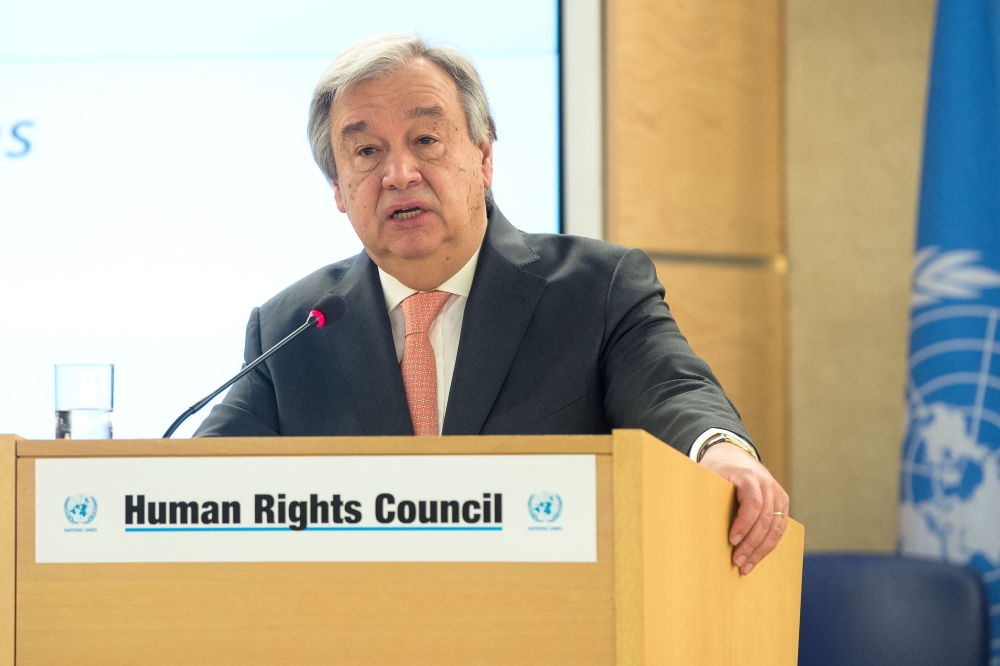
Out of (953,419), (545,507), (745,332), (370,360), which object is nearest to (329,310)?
(370,360)

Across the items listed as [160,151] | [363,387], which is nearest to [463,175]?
[363,387]

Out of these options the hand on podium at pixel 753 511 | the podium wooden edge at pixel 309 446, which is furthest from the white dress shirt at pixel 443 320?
the podium wooden edge at pixel 309 446

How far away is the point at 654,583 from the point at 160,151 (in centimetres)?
261

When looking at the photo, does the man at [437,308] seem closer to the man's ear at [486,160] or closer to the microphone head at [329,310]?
the man's ear at [486,160]

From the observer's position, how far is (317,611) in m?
1.05

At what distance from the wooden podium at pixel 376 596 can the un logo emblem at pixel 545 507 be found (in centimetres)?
4

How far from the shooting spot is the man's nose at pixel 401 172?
6.28ft

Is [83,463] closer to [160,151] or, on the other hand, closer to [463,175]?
[463,175]

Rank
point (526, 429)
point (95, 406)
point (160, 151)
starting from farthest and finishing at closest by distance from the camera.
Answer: point (160, 151), point (526, 429), point (95, 406)

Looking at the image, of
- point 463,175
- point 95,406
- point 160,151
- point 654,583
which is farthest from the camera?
point 160,151

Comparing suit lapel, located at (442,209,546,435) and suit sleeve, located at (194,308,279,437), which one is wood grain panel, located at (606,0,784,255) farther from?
suit sleeve, located at (194,308,279,437)

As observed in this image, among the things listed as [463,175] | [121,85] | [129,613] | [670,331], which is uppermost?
[121,85]

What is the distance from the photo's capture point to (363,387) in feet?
6.17

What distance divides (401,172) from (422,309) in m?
0.26
